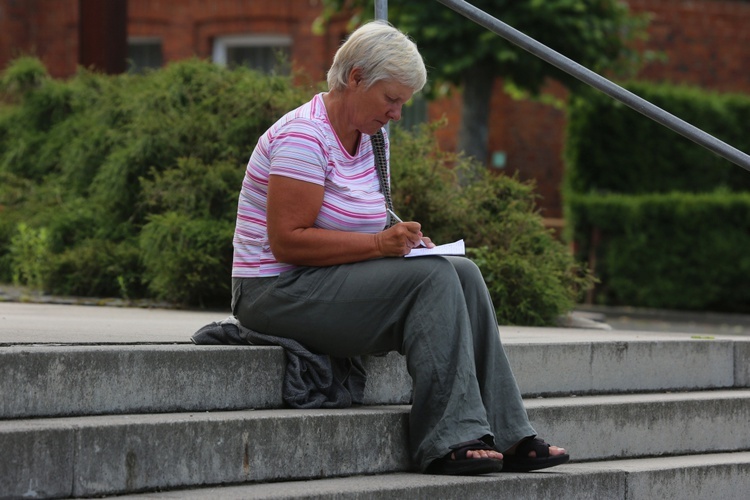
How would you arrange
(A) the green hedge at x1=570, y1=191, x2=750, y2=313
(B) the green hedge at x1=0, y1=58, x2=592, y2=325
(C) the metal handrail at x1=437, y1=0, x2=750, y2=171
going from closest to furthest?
(C) the metal handrail at x1=437, y1=0, x2=750, y2=171, (B) the green hedge at x1=0, y1=58, x2=592, y2=325, (A) the green hedge at x1=570, y1=191, x2=750, y2=313

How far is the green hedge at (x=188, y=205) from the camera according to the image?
272 inches

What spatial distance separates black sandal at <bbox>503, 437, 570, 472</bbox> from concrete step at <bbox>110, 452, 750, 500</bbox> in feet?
0.12

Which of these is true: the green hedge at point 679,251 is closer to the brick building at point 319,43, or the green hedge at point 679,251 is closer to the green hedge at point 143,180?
the brick building at point 319,43

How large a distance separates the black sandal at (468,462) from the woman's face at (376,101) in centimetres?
103

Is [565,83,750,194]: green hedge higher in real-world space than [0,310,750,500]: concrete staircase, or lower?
higher

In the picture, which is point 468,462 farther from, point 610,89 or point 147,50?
point 147,50

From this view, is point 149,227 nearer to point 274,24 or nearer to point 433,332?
point 433,332

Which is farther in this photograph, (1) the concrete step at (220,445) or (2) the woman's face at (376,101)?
(2) the woman's face at (376,101)

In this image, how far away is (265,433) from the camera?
3.66 meters

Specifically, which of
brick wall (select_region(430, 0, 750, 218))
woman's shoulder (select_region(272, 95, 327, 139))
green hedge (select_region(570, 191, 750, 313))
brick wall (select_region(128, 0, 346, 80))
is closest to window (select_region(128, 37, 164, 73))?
brick wall (select_region(128, 0, 346, 80))

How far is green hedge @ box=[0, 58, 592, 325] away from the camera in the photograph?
6.92 metres

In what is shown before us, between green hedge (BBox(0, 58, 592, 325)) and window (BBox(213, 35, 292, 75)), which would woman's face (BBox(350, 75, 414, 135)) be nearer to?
green hedge (BBox(0, 58, 592, 325))

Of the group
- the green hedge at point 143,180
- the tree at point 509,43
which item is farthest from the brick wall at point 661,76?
the green hedge at point 143,180

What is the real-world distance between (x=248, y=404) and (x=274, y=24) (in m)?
14.7
